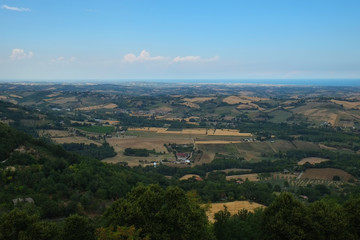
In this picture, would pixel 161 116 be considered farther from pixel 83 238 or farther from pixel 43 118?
pixel 83 238

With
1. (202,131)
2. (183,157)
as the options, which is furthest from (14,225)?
(202,131)

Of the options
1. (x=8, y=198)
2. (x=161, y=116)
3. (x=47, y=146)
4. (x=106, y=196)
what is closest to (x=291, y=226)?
(x=106, y=196)

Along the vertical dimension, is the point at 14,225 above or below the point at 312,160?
above

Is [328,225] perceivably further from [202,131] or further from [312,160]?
[202,131]

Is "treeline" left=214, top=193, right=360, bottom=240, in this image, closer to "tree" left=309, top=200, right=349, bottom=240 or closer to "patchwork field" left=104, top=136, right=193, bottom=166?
"tree" left=309, top=200, right=349, bottom=240

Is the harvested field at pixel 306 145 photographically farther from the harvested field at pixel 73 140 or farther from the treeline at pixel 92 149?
the harvested field at pixel 73 140

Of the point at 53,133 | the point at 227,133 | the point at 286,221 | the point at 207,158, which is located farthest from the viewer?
the point at 227,133
